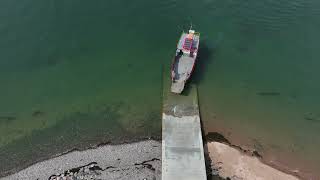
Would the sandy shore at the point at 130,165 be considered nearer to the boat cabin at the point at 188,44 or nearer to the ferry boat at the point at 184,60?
the ferry boat at the point at 184,60

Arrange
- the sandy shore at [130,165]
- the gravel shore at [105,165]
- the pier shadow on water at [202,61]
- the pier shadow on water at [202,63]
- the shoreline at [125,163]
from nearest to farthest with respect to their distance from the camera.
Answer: the gravel shore at [105,165], the sandy shore at [130,165], the shoreline at [125,163], the pier shadow on water at [202,63], the pier shadow on water at [202,61]

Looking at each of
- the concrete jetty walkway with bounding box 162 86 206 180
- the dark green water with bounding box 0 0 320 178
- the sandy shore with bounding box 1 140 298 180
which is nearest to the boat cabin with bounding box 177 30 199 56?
the dark green water with bounding box 0 0 320 178

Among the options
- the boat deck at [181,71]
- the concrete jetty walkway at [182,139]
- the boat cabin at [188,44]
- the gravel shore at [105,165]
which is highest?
the boat cabin at [188,44]

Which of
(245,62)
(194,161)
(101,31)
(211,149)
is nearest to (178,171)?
(194,161)

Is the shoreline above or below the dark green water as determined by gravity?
below

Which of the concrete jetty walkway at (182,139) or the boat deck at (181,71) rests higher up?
the boat deck at (181,71)

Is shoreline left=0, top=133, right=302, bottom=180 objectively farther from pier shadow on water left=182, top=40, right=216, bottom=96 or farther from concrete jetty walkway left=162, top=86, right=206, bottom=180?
pier shadow on water left=182, top=40, right=216, bottom=96

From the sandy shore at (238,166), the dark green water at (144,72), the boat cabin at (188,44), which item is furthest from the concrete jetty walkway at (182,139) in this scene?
the boat cabin at (188,44)
